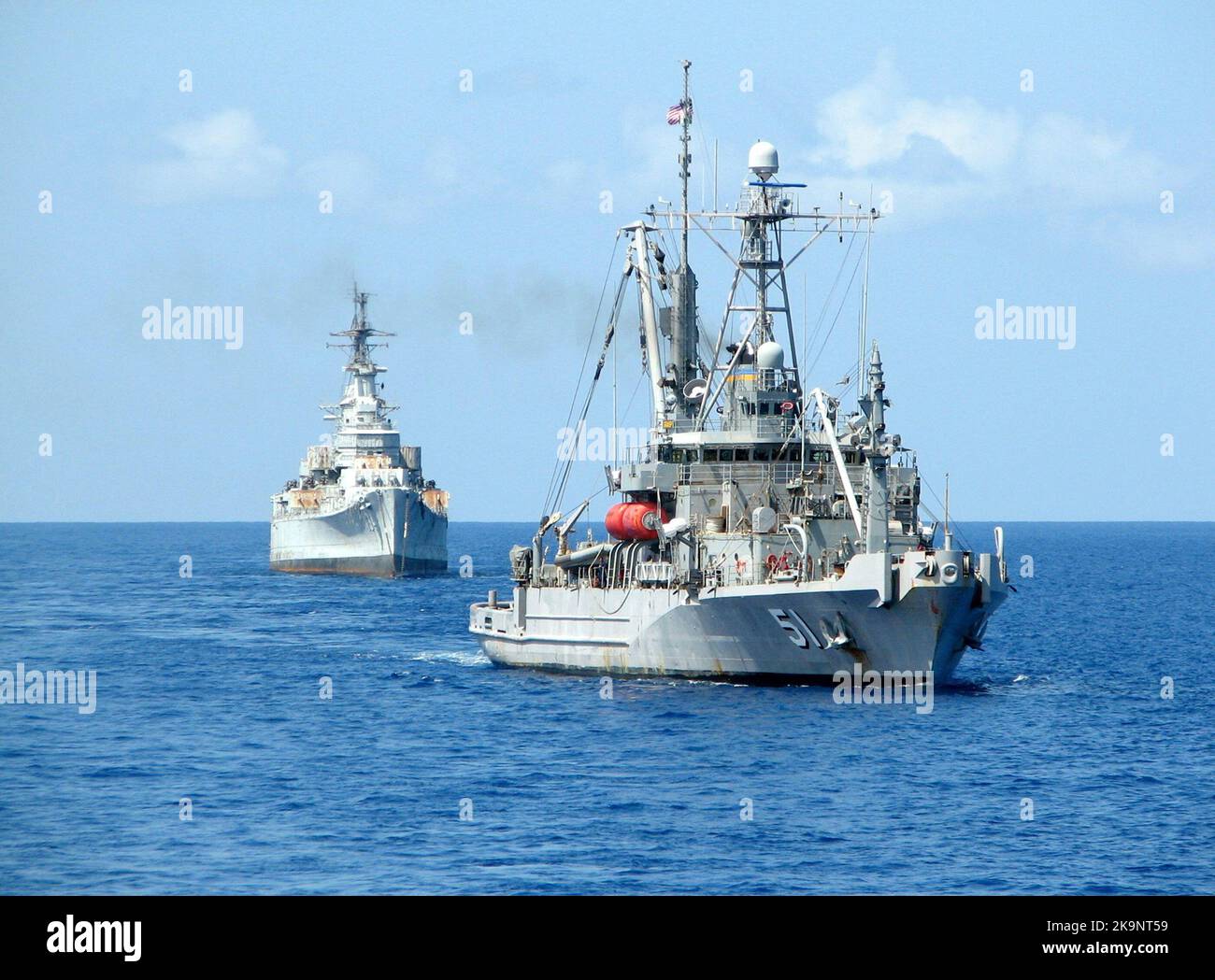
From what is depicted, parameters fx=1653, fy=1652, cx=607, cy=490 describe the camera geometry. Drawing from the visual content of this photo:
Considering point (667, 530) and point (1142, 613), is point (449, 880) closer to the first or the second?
point (667, 530)

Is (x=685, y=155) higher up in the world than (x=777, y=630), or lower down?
higher up

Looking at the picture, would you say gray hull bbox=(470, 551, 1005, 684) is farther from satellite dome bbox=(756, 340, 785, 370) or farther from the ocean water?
satellite dome bbox=(756, 340, 785, 370)

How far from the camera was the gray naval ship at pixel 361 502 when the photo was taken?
11800cm

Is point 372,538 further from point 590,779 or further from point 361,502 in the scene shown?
point 590,779

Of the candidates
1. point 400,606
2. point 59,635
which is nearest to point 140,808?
point 59,635

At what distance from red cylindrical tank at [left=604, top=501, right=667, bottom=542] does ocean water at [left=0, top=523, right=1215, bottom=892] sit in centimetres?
448

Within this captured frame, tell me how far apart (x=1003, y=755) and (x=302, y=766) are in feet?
51.8

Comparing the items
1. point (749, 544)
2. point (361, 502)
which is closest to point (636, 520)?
point (749, 544)

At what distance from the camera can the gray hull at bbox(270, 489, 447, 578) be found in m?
117

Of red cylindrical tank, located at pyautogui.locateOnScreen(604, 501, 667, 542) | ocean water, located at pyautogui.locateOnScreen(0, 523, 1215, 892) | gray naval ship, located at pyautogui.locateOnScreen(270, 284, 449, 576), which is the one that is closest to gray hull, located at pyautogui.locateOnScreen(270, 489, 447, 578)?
gray naval ship, located at pyautogui.locateOnScreen(270, 284, 449, 576)

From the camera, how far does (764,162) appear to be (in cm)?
5106

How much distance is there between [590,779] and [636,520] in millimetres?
15291

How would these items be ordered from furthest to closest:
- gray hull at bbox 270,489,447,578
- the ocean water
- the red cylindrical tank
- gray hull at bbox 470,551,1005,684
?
gray hull at bbox 270,489,447,578 → the red cylindrical tank → gray hull at bbox 470,551,1005,684 → the ocean water

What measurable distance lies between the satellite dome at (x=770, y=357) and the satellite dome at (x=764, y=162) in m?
5.41
